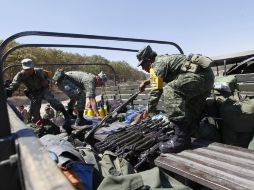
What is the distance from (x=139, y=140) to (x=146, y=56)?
3.55 ft

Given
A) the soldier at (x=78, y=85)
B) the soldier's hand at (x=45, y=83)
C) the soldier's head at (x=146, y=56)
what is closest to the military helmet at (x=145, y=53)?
the soldier's head at (x=146, y=56)

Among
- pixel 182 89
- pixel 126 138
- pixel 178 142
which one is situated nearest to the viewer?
pixel 178 142

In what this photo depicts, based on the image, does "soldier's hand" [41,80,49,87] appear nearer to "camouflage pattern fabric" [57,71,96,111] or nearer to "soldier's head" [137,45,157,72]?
"camouflage pattern fabric" [57,71,96,111]

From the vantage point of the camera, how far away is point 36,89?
7.15 meters

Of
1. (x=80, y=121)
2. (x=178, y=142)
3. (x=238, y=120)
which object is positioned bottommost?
(x=80, y=121)

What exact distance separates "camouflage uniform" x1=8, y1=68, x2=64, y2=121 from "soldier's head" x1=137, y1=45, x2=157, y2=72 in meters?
3.22

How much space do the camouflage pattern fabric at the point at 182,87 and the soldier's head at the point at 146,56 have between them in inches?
8.0

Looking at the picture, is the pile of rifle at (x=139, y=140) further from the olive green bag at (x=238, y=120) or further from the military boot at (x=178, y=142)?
the olive green bag at (x=238, y=120)

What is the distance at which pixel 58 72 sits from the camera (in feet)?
23.0

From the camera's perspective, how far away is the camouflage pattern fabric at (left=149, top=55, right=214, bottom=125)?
11.8 ft

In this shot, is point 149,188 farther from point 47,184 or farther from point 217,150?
point 47,184

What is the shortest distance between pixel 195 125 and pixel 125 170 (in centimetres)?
115

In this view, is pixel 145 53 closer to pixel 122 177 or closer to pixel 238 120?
pixel 238 120

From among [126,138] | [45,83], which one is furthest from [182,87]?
[45,83]
